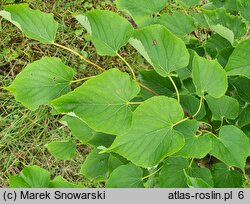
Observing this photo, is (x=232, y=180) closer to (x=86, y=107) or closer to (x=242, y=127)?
(x=242, y=127)

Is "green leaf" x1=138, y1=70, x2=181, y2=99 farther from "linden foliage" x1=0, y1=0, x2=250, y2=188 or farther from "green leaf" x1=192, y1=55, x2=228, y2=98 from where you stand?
"green leaf" x1=192, y1=55, x2=228, y2=98

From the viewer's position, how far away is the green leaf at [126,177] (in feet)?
3.51

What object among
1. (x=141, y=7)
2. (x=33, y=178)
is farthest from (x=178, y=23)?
(x=33, y=178)

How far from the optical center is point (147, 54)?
90 cm

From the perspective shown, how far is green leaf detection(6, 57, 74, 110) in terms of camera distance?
0.93 metres

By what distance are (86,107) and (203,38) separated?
4.56 ft

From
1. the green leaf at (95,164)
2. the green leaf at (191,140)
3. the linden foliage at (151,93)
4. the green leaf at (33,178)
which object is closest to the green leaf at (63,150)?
the green leaf at (95,164)

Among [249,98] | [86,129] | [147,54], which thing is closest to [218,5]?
[249,98]

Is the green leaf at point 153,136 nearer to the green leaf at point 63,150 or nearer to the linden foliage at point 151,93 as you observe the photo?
the linden foliage at point 151,93

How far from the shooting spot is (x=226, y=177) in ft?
3.79

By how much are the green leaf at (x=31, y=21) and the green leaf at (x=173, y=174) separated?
45 cm

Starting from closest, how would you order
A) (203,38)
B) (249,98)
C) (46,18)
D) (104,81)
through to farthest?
(104,81) < (46,18) < (249,98) < (203,38)

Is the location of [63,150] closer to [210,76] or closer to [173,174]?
[173,174]

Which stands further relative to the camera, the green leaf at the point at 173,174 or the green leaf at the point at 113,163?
the green leaf at the point at 113,163
